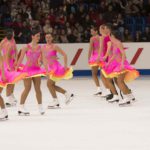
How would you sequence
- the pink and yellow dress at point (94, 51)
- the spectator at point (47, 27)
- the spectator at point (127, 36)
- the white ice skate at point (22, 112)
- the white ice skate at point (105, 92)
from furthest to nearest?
the spectator at point (127, 36)
the spectator at point (47, 27)
the pink and yellow dress at point (94, 51)
the white ice skate at point (105, 92)
the white ice skate at point (22, 112)

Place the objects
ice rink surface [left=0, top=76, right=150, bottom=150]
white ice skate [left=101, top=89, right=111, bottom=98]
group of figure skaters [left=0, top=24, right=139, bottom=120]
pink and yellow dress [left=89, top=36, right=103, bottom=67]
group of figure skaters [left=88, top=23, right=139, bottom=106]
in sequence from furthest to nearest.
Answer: pink and yellow dress [left=89, top=36, right=103, bottom=67]
white ice skate [left=101, top=89, right=111, bottom=98]
group of figure skaters [left=88, top=23, right=139, bottom=106]
group of figure skaters [left=0, top=24, right=139, bottom=120]
ice rink surface [left=0, top=76, right=150, bottom=150]

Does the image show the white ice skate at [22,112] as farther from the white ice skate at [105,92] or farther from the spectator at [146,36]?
the spectator at [146,36]

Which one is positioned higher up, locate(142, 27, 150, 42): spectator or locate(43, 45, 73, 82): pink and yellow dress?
locate(43, 45, 73, 82): pink and yellow dress

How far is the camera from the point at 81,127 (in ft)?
24.8

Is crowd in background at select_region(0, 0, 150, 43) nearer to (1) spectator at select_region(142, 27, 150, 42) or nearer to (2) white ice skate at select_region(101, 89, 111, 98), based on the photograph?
(1) spectator at select_region(142, 27, 150, 42)

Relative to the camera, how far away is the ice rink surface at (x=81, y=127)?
20.9 feet

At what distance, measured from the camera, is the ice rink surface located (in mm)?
6363

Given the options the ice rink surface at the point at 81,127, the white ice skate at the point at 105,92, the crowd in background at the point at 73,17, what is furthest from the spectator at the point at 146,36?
the ice rink surface at the point at 81,127

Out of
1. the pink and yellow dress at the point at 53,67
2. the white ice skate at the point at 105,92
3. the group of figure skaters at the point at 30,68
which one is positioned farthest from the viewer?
the white ice skate at the point at 105,92

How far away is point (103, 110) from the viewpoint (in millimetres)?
9219

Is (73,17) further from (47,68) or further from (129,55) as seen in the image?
(47,68)

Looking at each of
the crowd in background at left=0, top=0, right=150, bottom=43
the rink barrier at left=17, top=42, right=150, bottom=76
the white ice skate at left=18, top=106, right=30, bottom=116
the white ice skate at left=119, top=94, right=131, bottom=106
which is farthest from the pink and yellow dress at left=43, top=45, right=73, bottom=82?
the crowd in background at left=0, top=0, right=150, bottom=43

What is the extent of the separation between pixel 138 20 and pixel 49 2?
9.47ft

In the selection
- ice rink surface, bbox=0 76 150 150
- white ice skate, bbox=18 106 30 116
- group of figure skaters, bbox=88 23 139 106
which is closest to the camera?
ice rink surface, bbox=0 76 150 150
